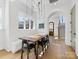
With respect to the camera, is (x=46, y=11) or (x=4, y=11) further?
(x=46, y=11)

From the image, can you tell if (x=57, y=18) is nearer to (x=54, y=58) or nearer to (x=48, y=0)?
(x=48, y=0)

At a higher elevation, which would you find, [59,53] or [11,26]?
[11,26]

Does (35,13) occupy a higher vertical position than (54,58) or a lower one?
higher

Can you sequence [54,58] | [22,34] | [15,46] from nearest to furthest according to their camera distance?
[54,58], [15,46], [22,34]

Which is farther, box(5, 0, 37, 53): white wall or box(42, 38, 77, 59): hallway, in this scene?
box(5, 0, 37, 53): white wall

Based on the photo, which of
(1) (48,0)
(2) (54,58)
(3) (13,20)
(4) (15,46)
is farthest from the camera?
(1) (48,0)

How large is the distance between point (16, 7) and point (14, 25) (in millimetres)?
939

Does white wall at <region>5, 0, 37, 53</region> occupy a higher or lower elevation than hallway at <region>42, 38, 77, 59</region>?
higher

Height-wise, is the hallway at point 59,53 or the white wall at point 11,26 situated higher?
the white wall at point 11,26

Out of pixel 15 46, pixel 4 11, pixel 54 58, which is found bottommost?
pixel 54 58

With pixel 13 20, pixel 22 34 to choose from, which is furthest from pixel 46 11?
pixel 13 20

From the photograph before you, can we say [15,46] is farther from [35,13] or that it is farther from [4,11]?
[35,13]

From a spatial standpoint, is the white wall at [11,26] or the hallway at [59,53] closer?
the hallway at [59,53]

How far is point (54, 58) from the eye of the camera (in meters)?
3.93
